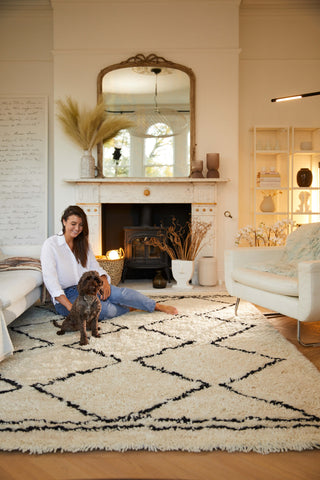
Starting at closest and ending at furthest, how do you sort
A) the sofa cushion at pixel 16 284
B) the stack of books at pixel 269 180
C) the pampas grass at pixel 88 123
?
the sofa cushion at pixel 16 284, the pampas grass at pixel 88 123, the stack of books at pixel 269 180

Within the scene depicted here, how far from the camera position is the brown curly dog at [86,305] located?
105 inches

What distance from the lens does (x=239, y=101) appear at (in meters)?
5.42

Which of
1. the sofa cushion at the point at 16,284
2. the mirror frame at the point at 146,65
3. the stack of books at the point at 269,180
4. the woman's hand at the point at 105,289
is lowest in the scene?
the woman's hand at the point at 105,289

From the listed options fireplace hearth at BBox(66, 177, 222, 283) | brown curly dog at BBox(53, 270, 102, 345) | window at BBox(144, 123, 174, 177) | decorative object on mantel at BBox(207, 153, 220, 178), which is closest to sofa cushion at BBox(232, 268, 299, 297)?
brown curly dog at BBox(53, 270, 102, 345)

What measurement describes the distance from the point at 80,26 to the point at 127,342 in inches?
153

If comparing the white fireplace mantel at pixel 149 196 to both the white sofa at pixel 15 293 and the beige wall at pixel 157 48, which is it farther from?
the white sofa at pixel 15 293

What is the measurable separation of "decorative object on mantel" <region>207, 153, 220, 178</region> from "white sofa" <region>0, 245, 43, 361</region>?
2129 mm

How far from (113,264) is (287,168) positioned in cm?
243

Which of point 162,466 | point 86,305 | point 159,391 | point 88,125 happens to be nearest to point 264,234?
point 88,125

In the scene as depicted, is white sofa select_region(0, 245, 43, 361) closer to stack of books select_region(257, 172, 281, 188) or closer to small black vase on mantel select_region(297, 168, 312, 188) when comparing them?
stack of books select_region(257, 172, 281, 188)

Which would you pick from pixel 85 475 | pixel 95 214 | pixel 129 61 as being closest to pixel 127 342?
pixel 85 475

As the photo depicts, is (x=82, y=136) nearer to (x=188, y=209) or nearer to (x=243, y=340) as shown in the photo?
(x=188, y=209)

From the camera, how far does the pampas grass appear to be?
4816mm

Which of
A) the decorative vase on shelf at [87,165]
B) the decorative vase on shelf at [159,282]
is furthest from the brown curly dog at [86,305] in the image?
the decorative vase on shelf at [87,165]
